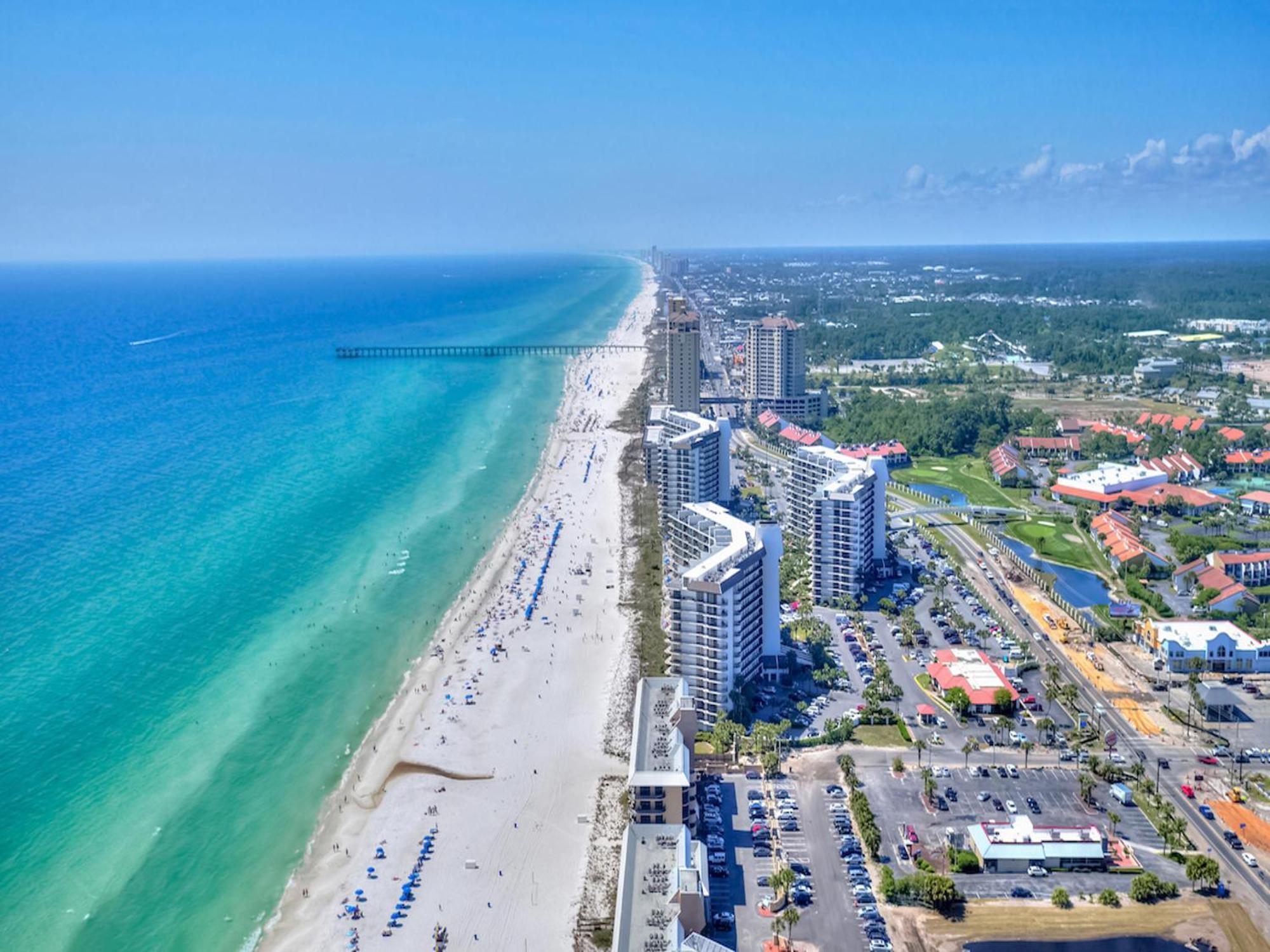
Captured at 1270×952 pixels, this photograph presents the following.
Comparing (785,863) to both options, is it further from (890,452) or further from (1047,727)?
(890,452)

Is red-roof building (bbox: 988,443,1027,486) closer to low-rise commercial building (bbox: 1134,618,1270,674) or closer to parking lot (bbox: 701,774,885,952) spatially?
low-rise commercial building (bbox: 1134,618,1270,674)

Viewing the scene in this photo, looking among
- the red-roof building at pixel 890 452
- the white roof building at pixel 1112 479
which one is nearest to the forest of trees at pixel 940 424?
the red-roof building at pixel 890 452

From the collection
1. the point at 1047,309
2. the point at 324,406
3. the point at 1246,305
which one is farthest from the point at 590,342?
the point at 1246,305

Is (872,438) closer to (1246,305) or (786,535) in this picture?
(786,535)

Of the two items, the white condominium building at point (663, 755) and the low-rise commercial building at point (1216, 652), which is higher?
the white condominium building at point (663, 755)

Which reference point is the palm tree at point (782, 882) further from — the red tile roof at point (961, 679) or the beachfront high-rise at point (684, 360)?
the beachfront high-rise at point (684, 360)

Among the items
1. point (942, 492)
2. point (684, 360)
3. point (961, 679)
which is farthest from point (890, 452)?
point (961, 679)
